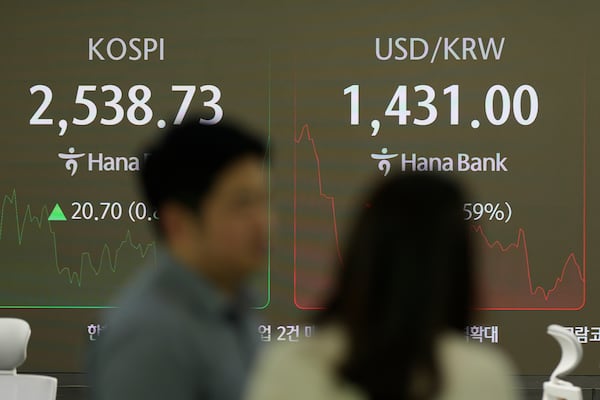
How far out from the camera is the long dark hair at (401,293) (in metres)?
1.16

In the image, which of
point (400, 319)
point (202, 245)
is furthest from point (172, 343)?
point (400, 319)

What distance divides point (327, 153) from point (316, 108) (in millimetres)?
236

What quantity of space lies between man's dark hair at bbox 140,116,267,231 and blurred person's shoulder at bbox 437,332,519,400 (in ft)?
1.23

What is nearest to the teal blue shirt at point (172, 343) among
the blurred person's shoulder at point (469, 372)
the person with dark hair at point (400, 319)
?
the person with dark hair at point (400, 319)

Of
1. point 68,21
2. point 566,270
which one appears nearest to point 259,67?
point 68,21

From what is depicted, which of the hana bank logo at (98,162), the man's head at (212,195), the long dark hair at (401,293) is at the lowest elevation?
the long dark hair at (401,293)

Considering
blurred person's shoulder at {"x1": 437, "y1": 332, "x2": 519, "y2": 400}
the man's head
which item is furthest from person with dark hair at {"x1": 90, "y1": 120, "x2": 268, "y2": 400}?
blurred person's shoulder at {"x1": 437, "y1": 332, "x2": 519, "y2": 400}

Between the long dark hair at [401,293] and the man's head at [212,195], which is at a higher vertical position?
the man's head at [212,195]

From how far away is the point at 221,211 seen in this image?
1381 millimetres

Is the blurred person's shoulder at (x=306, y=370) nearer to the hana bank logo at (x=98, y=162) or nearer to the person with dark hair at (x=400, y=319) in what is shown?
Answer: the person with dark hair at (x=400, y=319)

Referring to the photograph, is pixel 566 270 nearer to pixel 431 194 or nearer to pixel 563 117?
pixel 563 117

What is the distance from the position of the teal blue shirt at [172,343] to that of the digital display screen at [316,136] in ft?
13.5

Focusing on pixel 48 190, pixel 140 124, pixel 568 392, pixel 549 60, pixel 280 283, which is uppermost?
pixel 549 60

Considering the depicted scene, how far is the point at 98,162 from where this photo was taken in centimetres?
560
